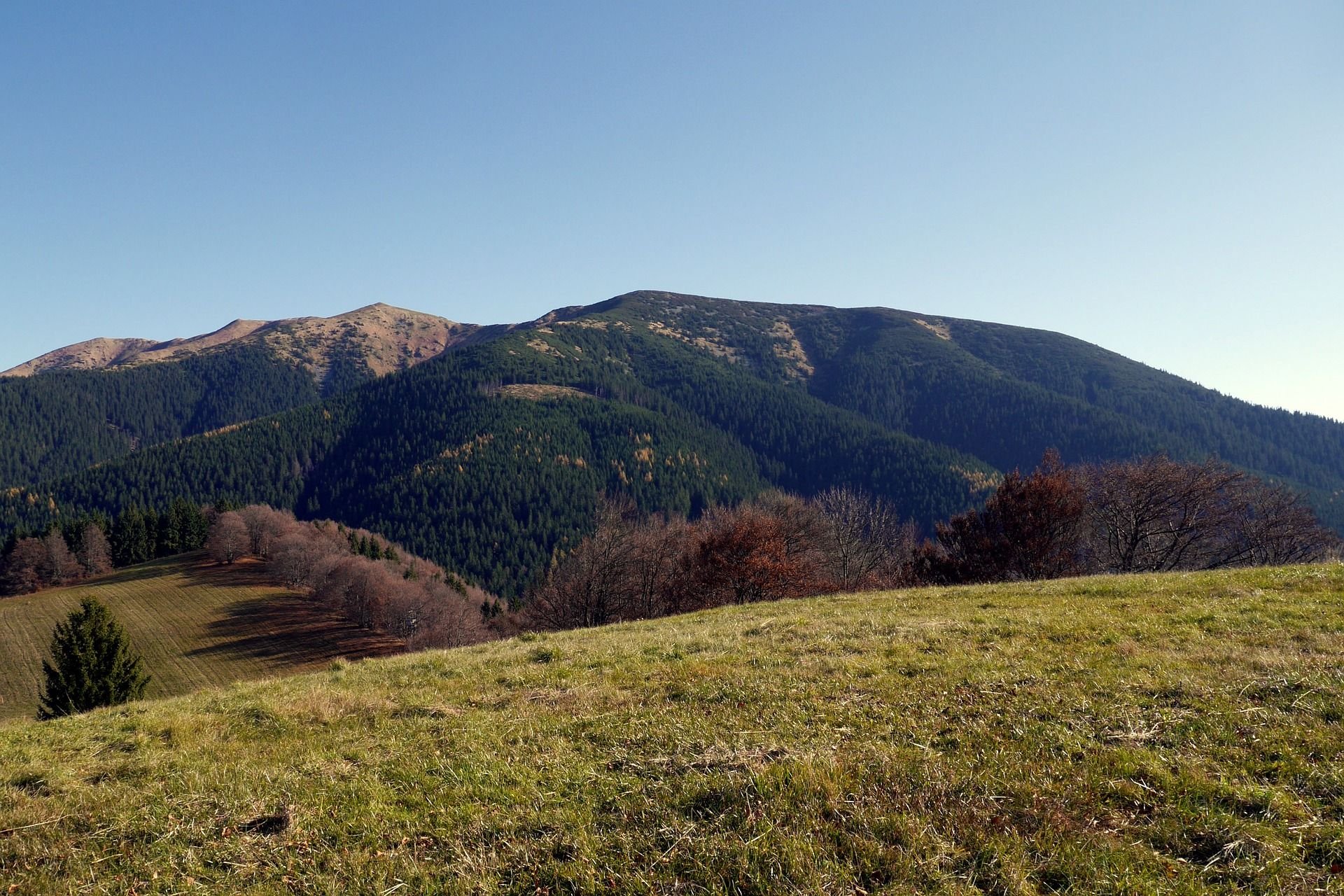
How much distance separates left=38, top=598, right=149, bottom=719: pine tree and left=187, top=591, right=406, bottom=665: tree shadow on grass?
41.1 meters

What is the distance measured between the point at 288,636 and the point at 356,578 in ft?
37.5

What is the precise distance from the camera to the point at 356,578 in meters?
91.8

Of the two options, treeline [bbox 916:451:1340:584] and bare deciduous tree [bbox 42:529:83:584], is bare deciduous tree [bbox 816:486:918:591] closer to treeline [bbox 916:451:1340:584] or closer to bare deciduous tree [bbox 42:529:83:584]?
treeline [bbox 916:451:1340:584]

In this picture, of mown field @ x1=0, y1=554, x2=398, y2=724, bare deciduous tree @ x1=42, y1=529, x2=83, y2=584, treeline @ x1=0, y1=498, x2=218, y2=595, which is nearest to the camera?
mown field @ x1=0, y1=554, x2=398, y2=724

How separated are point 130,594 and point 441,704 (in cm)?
12476

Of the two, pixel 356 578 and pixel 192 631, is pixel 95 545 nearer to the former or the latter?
pixel 192 631

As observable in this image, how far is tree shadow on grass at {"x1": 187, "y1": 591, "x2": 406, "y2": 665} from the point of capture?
80062mm

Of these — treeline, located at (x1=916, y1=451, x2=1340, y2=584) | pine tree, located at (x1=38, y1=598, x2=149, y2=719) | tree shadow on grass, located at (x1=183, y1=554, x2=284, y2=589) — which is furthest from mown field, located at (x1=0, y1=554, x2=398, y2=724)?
treeline, located at (x1=916, y1=451, x2=1340, y2=584)

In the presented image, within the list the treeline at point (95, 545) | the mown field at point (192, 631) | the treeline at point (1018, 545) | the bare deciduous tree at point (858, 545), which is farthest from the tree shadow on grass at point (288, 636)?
the bare deciduous tree at point (858, 545)

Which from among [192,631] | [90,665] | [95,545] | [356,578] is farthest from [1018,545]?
[95,545]

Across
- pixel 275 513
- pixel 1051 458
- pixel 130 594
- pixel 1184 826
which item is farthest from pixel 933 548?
pixel 275 513

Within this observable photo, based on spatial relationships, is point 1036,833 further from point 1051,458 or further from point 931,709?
point 1051,458

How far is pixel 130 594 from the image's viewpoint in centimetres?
9969

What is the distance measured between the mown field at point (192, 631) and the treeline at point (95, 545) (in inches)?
254
